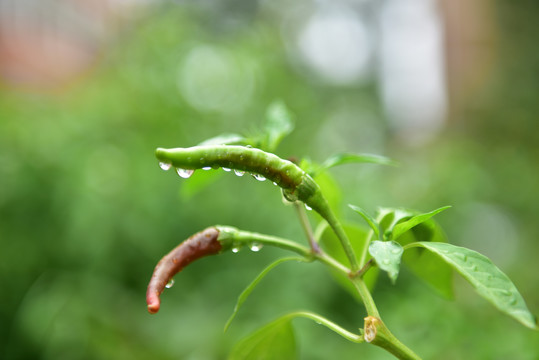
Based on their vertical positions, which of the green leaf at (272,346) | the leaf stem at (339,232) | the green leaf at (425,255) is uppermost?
the leaf stem at (339,232)

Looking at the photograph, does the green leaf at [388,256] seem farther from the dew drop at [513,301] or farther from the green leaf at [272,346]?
the green leaf at [272,346]

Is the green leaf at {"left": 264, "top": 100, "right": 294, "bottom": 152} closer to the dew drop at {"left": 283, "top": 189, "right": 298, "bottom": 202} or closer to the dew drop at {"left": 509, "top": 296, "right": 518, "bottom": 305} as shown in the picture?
the dew drop at {"left": 283, "top": 189, "right": 298, "bottom": 202}

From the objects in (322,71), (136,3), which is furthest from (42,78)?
(322,71)

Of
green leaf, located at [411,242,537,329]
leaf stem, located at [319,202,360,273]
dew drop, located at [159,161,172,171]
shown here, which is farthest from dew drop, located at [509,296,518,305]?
dew drop, located at [159,161,172,171]

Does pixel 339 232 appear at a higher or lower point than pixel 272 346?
higher

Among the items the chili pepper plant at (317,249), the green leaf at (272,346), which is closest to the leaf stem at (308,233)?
the chili pepper plant at (317,249)

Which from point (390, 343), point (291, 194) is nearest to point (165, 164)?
point (291, 194)

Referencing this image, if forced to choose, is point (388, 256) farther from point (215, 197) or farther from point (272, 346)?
point (215, 197)
